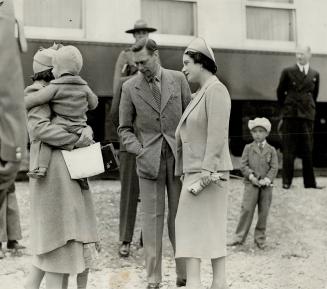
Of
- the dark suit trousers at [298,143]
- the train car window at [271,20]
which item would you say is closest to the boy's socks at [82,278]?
the dark suit trousers at [298,143]

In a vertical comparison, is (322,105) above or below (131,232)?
above

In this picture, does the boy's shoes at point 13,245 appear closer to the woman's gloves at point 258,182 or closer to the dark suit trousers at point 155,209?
the dark suit trousers at point 155,209

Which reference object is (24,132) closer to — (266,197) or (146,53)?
(146,53)

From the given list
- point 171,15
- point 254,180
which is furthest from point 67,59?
point 171,15

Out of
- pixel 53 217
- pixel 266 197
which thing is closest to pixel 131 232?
pixel 266 197

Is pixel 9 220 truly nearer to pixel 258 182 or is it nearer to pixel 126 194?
pixel 126 194

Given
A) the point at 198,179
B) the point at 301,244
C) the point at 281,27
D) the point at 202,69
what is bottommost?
the point at 301,244

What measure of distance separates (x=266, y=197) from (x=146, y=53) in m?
2.47

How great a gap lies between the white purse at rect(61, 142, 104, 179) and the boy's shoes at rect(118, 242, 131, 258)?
1.95 meters

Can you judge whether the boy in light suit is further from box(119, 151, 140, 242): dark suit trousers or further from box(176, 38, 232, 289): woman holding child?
box(176, 38, 232, 289): woman holding child

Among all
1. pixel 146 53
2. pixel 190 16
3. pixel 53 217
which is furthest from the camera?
pixel 190 16

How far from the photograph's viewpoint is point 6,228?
6.54 meters

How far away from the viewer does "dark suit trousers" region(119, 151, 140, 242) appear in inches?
259

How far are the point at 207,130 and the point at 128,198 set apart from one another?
6.51 feet
